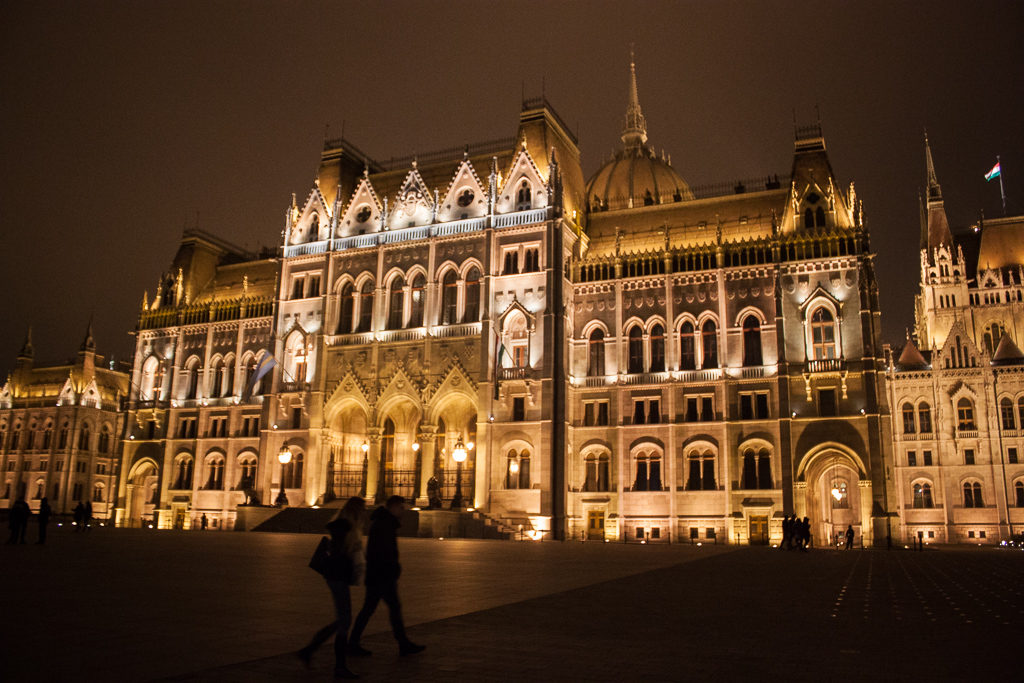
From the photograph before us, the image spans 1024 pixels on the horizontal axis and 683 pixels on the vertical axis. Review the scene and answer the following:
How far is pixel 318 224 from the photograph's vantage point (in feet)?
204

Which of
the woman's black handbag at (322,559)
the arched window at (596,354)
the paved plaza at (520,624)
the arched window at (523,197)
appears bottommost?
the paved plaza at (520,624)

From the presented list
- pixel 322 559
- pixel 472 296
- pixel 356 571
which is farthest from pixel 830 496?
pixel 322 559

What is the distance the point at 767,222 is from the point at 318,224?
32.0 meters

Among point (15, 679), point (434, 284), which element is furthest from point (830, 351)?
point (15, 679)

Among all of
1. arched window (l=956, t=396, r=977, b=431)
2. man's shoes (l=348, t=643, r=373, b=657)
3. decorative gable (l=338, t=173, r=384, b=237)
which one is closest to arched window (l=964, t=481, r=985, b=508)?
arched window (l=956, t=396, r=977, b=431)

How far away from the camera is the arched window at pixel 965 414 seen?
67.8 meters

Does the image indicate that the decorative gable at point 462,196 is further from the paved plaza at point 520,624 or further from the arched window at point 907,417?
the arched window at point 907,417

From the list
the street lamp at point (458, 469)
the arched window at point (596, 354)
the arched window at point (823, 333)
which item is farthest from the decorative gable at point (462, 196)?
the arched window at point (823, 333)

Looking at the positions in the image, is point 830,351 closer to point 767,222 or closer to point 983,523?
point 767,222

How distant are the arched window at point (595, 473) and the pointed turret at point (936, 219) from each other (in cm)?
5675

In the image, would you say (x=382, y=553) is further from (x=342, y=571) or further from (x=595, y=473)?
(x=595, y=473)

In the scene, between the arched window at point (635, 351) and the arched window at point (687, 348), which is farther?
the arched window at point (635, 351)

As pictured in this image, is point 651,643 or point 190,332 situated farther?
point 190,332

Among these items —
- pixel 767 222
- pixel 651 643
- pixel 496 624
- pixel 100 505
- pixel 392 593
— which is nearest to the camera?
pixel 392 593
